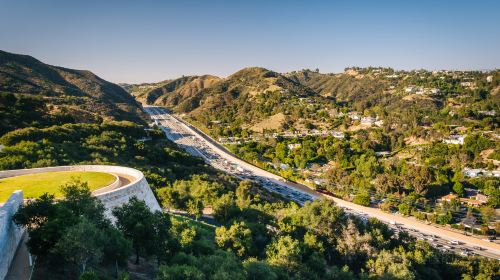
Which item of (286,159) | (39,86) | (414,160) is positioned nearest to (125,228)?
(286,159)

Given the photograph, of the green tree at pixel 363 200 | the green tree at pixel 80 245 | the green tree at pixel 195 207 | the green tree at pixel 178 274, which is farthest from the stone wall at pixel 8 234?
the green tree at pixel 363 200

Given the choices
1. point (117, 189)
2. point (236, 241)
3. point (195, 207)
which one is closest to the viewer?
point (117, 189)

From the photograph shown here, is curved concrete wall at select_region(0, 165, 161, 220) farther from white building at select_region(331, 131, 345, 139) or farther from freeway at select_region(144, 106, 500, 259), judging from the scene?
white building at select_region(331, 131, 345, 139)

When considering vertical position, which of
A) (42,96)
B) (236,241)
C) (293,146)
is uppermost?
(42,96)

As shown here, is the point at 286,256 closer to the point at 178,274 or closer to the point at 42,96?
the point at 178,274

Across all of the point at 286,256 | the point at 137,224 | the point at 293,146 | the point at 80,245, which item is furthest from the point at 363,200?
the point at 80,245
